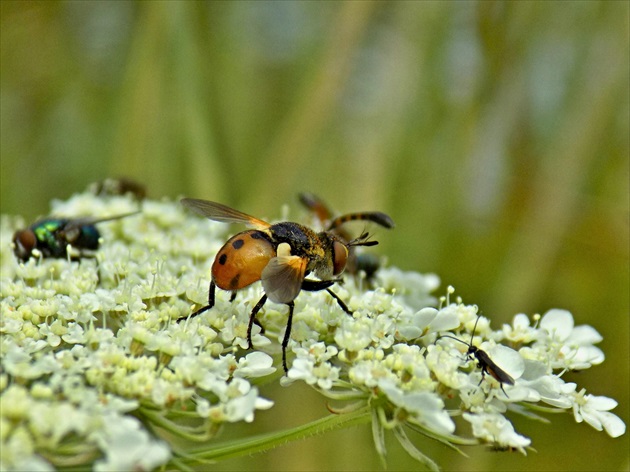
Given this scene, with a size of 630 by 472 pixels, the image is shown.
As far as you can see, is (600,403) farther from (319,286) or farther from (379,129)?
(379,129)

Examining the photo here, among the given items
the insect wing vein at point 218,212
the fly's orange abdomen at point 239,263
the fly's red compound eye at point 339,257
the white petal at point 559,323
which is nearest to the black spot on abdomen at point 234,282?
the fly's orange abdomen at point 239,263

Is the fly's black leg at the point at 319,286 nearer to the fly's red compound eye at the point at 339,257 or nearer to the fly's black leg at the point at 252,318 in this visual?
the fly's red compound eye at the point at 339,257

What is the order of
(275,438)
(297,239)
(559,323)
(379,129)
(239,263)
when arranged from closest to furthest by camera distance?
(275,438), (239,263), (297,239), (559,323), (379,129)

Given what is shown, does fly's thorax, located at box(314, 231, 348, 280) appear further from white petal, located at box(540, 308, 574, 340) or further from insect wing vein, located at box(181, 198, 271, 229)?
white petal, located at box(540, 308, 574, 340)

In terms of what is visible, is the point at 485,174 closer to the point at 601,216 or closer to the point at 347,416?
the point at 601,216

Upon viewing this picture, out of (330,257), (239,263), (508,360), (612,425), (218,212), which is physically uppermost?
(218,212)

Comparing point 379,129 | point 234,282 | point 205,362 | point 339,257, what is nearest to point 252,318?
point 234,282
